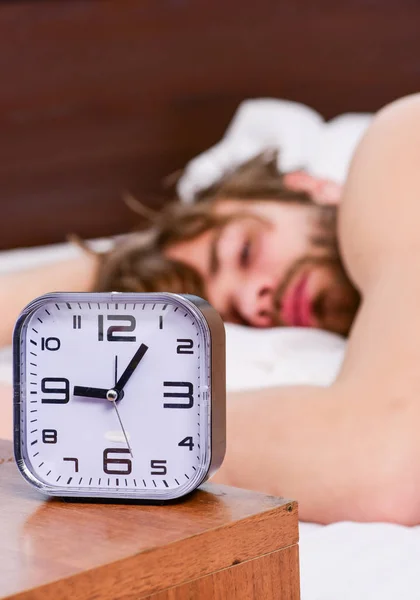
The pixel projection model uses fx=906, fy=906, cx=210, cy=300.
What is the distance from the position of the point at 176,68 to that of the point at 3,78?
1.66ft

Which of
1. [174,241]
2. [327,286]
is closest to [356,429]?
[327,286]

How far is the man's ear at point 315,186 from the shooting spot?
5.41ft

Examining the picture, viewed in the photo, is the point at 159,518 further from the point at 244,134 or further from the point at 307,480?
the point at 244,134

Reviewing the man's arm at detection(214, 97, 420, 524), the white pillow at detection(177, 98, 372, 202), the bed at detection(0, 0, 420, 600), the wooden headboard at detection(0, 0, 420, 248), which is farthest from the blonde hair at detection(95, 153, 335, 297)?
the wooden headboard at detection(0, 0, 420, 248)

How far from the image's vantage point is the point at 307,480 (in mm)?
831

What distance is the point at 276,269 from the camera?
1514mm

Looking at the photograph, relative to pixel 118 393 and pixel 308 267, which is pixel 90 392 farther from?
pixel 308 267

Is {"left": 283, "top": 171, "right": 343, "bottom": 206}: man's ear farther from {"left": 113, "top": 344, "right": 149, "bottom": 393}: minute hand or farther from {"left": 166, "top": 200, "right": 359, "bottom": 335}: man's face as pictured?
{"left": 113, "top": 344, "right": 149, "bottom": 393}: minute hand

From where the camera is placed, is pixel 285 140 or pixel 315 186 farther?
pixel 285 140

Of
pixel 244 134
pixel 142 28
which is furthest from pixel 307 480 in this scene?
pixel 142 28

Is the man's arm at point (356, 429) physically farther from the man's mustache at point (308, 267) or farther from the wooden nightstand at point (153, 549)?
the man's mustache at point (308, 267)

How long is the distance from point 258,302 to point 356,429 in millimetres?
706

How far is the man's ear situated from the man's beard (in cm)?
12

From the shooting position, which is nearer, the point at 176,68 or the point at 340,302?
the point at 340,302
